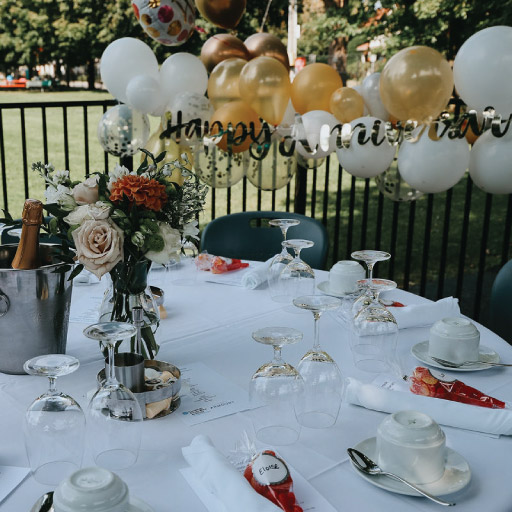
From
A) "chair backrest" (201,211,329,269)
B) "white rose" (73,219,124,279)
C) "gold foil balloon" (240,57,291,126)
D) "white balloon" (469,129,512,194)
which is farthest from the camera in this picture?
"gold foil balloon" (240,57,291,126)

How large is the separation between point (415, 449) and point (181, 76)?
10.5 ft

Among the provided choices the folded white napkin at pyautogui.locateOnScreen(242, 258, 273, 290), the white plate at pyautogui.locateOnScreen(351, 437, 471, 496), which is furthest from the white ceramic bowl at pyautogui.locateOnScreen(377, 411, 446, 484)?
the folded white napkin at pyautogui.locateOnScreen(242, 258, 273, 290)

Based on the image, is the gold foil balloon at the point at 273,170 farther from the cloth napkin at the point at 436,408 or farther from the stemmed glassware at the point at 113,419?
the stemmed glassware at the point at 113,419

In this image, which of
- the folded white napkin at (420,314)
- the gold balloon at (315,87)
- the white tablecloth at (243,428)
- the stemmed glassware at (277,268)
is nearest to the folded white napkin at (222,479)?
the white tablecloth at (243,428)

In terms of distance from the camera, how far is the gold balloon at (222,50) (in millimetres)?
4320

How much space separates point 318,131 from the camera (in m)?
3.61

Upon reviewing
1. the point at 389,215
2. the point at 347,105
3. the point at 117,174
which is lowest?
the point at 389,215

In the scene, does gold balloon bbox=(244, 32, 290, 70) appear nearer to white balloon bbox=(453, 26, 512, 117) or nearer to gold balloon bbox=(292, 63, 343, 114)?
gold balloon bbox=(292, 63, 343, 114)

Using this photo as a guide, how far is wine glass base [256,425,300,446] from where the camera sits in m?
1.34

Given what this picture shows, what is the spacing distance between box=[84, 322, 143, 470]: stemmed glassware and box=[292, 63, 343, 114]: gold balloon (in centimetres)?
277

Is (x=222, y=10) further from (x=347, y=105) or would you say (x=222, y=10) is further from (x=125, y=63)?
(x=347, y=105)

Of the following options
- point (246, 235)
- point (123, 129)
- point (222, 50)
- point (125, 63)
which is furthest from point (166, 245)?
point (222, 50)

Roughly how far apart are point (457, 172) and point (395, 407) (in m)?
2.11

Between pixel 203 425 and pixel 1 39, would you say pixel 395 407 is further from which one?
pixel 1 39
